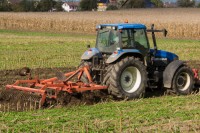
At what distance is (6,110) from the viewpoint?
359 inches

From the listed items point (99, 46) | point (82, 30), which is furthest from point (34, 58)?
point (82, 30)

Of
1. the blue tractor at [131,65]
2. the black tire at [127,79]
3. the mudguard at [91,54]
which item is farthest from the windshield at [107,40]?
the black tire at [127,79]

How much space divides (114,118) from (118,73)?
225cm

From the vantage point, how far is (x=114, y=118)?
8.08 metres

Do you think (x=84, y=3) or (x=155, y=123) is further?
(x=84, y=3)

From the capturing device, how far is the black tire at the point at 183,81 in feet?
36.8

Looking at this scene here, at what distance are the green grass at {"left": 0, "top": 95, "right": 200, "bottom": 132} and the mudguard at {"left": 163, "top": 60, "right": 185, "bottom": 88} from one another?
1.02 meters

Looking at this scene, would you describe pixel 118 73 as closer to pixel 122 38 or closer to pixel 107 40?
pixel 122 38

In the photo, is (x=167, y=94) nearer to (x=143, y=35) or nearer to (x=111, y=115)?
(x=143, y=35)

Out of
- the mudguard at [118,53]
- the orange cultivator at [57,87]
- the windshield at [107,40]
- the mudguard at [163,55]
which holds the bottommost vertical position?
the orange cultivator at [57,87]

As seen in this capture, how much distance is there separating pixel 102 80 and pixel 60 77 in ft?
3.32

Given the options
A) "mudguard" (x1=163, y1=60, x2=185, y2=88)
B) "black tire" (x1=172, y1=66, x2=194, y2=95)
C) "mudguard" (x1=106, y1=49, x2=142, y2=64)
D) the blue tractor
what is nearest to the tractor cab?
the blue tractor

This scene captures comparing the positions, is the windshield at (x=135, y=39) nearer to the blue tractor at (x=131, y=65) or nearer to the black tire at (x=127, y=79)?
the blue tractor at (x=131, y=65)

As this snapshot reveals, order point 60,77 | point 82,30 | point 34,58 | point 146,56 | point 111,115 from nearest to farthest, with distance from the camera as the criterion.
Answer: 1. point 111,115
2. point 60,77
3. point 146,56
4. point 34,58
5. point 82,30
